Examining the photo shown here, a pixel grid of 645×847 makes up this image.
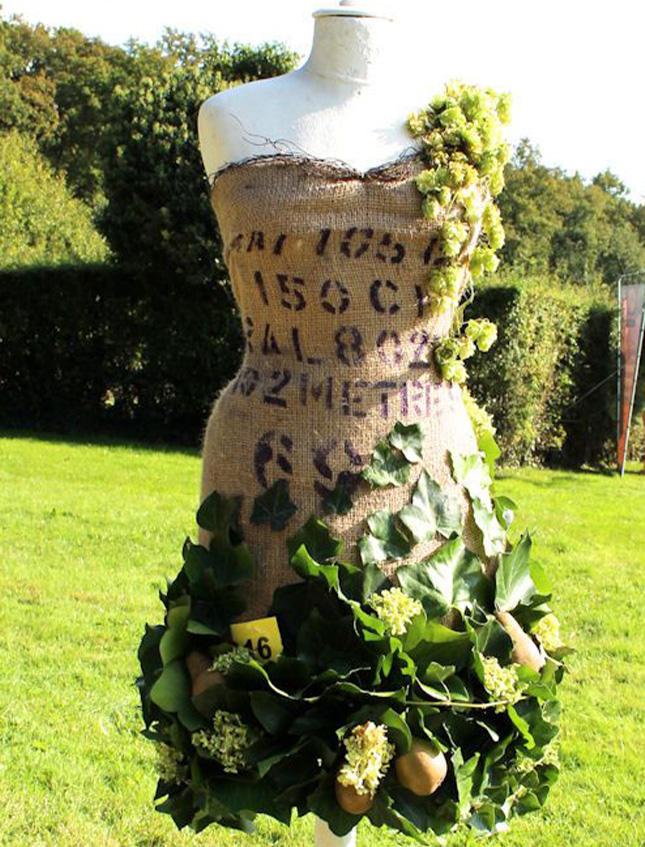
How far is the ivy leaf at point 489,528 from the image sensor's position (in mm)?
1769

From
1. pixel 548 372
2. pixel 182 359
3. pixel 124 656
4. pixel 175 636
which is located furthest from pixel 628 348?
pixel 175 636

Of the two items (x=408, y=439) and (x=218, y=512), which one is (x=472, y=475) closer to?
(x=408, y=439)

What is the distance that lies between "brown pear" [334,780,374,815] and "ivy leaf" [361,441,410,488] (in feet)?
1.63

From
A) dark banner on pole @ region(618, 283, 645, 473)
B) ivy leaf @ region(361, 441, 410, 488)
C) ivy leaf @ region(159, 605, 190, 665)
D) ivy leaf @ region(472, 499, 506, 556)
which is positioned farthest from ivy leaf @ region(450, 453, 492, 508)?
dark banner on pole @ region(618, 283, 645, 473)

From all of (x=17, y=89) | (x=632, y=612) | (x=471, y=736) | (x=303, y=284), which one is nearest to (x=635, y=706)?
(x=632, y=612)

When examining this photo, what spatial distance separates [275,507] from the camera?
167 centimetres

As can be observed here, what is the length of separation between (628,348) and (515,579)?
8.51m

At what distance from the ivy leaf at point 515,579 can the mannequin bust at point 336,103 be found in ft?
2.43

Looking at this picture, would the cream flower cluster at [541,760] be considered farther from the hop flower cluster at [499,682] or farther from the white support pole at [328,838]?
the white support pole at [328,838]

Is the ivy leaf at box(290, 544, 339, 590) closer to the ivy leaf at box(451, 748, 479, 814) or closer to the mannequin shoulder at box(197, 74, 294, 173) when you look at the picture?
the ivy leaf at box(451, 748, 479, 814)

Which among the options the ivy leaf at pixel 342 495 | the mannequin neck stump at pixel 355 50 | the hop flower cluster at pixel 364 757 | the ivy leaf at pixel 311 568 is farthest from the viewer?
the mannequin neck stump at pixel 355 50

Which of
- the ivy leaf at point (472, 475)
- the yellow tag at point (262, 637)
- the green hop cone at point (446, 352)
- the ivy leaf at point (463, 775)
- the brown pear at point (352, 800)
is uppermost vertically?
the green hop cone at point (446, 352)

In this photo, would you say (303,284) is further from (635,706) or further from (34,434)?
(34,434)

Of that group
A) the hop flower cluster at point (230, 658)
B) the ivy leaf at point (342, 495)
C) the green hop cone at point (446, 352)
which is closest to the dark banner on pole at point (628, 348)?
the green hop cone at point (446, 352)
